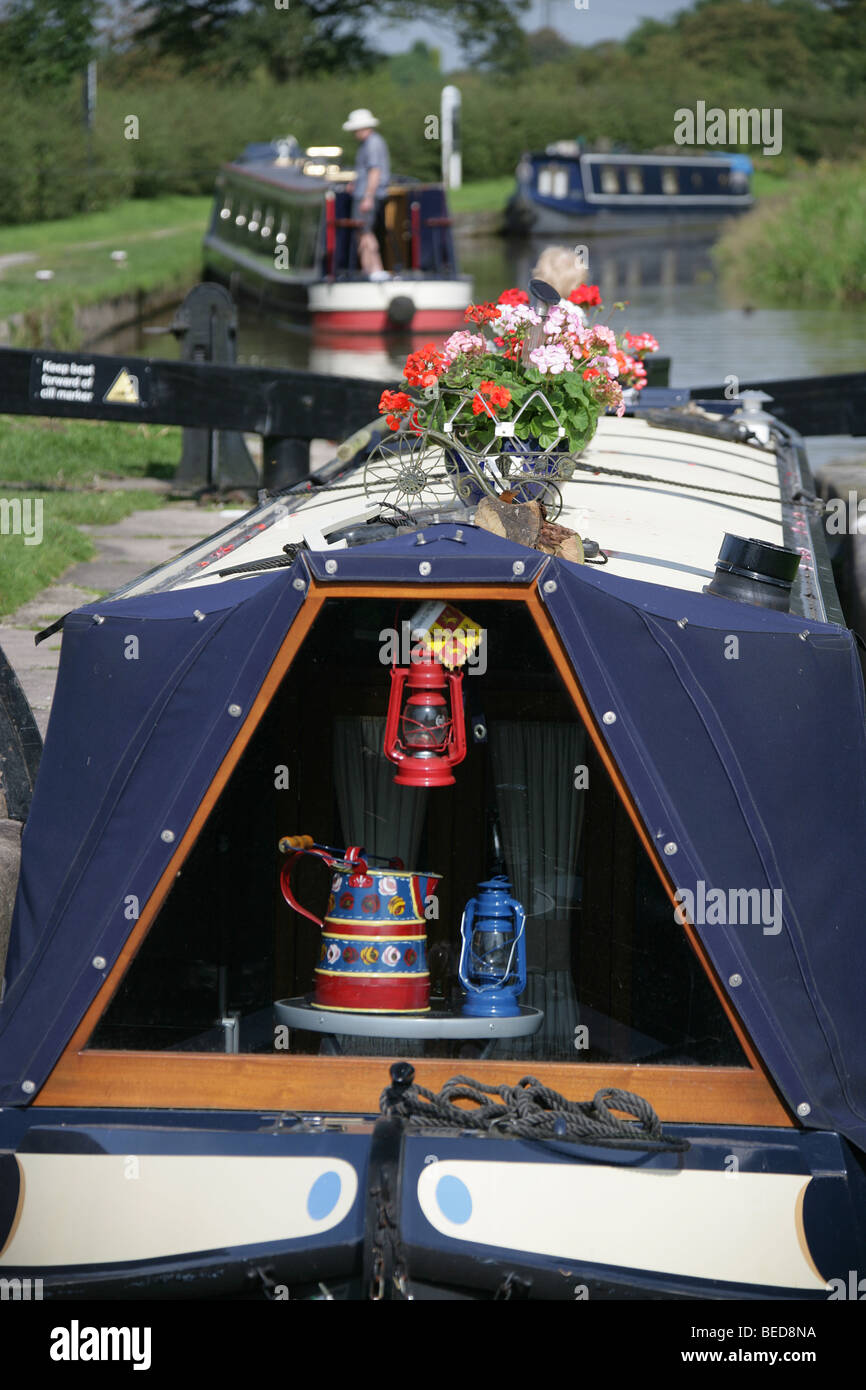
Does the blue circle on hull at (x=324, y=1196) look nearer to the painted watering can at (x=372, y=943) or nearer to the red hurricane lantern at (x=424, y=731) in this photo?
the painted watering can at (x=372, y=943)

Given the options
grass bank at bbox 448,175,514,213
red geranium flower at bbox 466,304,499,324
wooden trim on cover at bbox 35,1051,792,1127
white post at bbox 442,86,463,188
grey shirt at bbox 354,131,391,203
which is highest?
white post at bbox 442,86,463,188

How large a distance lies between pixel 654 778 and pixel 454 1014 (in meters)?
0.93

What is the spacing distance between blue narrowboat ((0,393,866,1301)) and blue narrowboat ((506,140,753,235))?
135 feet

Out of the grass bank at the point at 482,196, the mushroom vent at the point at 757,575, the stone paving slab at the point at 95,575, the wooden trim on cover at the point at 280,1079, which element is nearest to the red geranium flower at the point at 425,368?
the mushroom vent at the point at 757,575

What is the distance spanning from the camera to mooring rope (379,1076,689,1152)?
3.70 m

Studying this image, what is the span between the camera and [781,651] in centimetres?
393

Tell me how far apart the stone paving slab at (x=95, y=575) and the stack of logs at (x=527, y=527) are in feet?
7.28

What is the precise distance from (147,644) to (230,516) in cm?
731

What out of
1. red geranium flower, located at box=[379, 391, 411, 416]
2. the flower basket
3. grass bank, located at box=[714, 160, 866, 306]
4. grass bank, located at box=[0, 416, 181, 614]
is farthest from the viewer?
grass bank, located at box=[714, 160, 866, 306]

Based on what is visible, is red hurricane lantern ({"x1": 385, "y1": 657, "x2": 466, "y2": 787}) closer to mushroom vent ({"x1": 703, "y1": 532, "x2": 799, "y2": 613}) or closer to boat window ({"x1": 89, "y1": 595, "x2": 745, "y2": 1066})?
boat window ({"x1": 89, "y1": 595, "x2": 745, "y2": 1066})

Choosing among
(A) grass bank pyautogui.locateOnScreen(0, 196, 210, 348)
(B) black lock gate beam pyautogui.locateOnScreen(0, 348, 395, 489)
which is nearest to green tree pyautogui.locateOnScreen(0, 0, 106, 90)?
(A) grass bank pyautogui.locateOnScreen(0, 196, 210, 348)

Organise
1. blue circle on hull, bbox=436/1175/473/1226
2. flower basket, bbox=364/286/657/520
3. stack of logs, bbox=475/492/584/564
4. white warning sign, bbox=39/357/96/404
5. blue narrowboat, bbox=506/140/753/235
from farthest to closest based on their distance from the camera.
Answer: blue narrowboat, bbox=506/140/753/235, white warning sign, bbox=39/357/96/404, flower basket, bbox=364/286/657/520, stack of logs, bbox=475/492/584/564, blue circle on hull, bbox=436/1175/473/1226

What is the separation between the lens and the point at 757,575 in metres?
4.55

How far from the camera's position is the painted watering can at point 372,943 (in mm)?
4273
